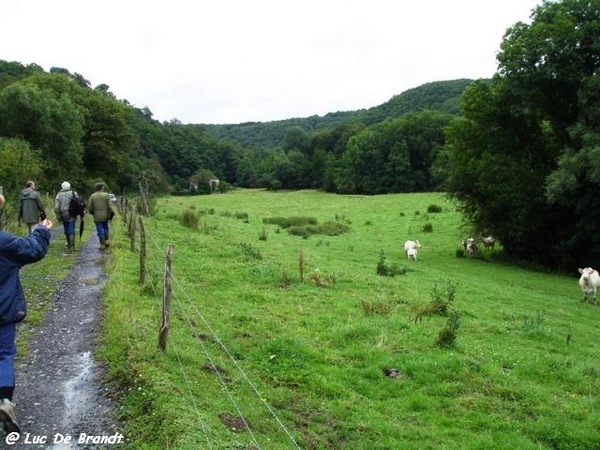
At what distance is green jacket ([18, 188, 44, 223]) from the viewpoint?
17.2m

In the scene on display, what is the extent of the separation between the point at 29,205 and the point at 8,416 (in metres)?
12.9

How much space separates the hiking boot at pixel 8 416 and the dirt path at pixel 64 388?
7.8 inches

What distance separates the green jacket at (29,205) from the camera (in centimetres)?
1716

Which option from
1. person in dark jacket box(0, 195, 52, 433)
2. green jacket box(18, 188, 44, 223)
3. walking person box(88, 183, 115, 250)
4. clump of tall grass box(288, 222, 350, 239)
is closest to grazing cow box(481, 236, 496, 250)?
clump of tall grass box(288, 222, 350, 239)

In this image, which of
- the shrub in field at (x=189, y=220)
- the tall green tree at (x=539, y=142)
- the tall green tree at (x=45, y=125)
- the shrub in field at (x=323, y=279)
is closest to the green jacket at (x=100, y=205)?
the shrub in field at (x=323, y=279)

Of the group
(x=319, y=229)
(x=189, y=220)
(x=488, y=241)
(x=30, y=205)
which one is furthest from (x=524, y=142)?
(x=30, y=205)

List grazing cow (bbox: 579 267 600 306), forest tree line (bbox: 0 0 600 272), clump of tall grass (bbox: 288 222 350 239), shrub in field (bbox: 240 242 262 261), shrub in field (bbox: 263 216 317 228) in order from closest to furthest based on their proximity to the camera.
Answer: shrub in field (bbox: 240 242 262 261)
grazing cow (bbox: 579 267 600 306)
forest tree line (bbox: 0 0 600 272)
clump of tall grass (bbox: 288 222 350 239)
shrub in field (bbox: 263 216 317 228)

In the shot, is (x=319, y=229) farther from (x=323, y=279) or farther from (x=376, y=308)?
(x=376, y=308)

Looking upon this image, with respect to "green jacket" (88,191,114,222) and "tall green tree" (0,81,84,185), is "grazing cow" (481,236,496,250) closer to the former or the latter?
"green jacket" (88,191,114,222)

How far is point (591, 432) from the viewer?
8203 millimetres

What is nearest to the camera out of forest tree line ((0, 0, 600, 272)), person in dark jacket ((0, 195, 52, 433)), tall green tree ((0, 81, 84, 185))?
person in dark jacket ((0, 195, 52, 433))

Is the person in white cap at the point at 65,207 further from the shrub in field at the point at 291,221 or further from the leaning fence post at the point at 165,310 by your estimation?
the shrub in field at the point at 291,221

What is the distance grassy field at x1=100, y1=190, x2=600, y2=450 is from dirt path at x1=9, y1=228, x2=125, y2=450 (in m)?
0.35

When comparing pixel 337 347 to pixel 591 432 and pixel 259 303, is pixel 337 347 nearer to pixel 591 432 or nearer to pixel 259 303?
pixel 259 303
